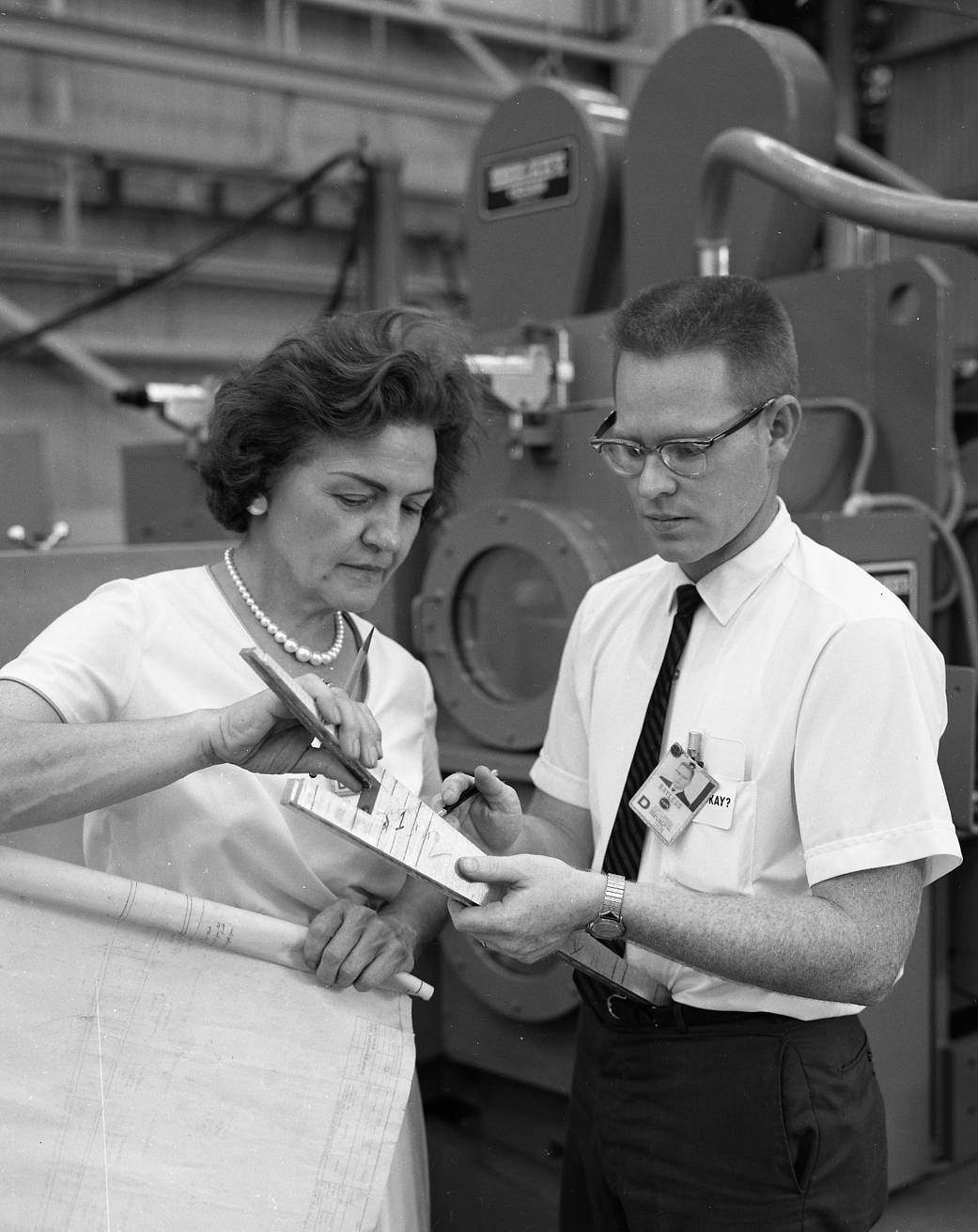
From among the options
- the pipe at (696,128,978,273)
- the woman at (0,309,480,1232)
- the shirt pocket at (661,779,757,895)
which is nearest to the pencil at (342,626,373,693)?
the woman at (0,309,480,1232)

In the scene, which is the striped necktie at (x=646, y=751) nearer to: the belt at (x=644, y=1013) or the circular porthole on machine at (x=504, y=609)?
the belt at (x=644, y=1013)

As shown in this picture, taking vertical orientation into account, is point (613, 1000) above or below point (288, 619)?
below

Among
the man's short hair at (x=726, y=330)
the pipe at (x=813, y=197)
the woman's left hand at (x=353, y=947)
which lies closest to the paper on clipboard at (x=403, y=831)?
the woman's left hand at (x=353, y=947)

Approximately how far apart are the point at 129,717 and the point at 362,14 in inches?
222

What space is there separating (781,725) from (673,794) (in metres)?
0.13

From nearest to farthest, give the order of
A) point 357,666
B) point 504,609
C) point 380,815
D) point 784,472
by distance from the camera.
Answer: point 380,815 < point 357,666 < point 784,472 < point 504,609

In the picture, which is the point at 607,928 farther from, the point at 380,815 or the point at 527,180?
the point at 527,180

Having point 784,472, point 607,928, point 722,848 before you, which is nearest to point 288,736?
point 607,928

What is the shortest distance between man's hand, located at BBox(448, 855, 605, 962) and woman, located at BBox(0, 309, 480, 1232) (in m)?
0.17

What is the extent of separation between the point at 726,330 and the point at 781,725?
37 cm

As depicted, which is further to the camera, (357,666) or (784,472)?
(784,472)

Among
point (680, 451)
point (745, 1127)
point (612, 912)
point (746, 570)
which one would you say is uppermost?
point (680, 451)

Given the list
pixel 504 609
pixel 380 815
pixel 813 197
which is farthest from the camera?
pixel 504 609

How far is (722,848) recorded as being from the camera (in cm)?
123
